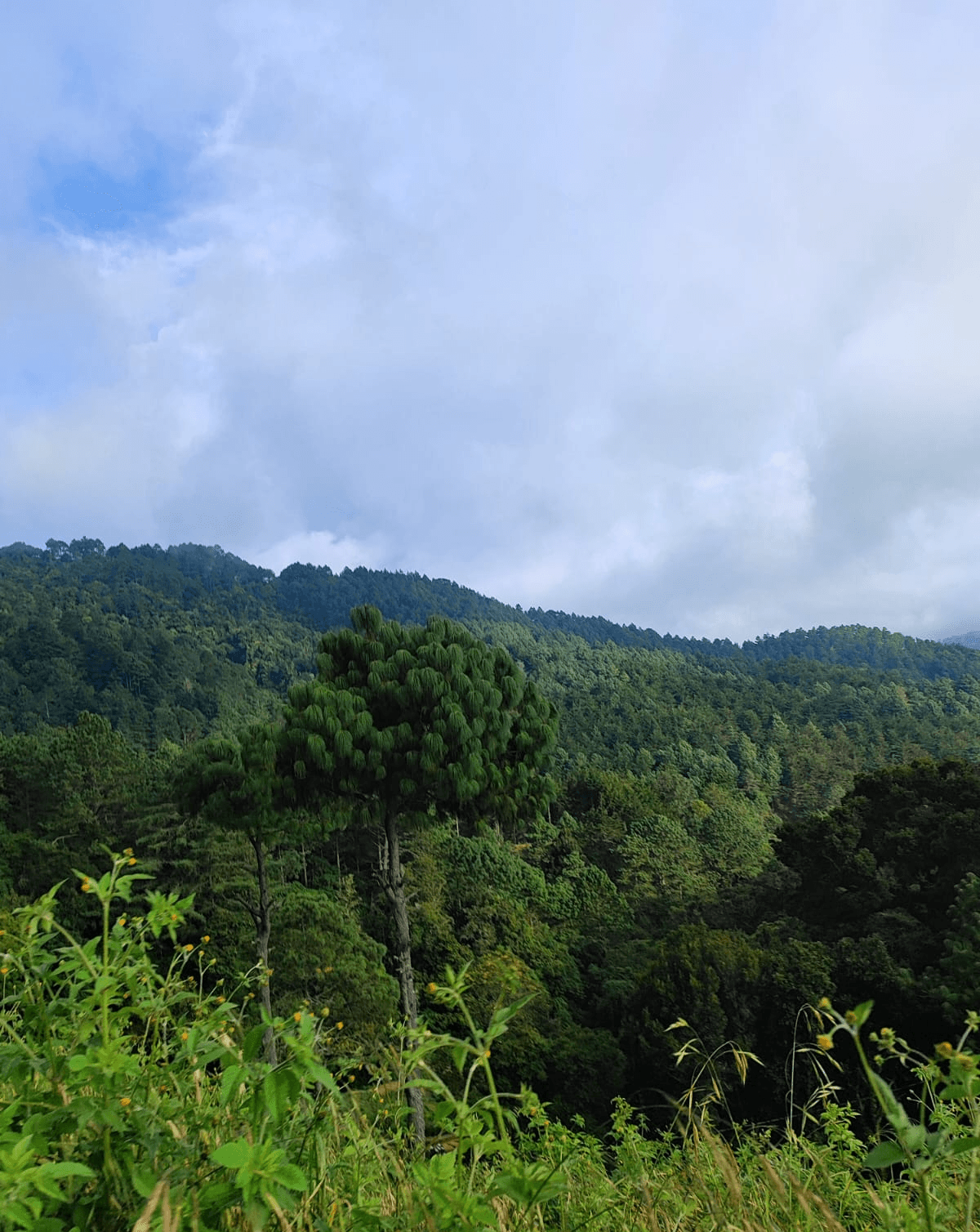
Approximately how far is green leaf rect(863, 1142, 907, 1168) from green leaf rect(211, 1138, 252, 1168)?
689 millimetres

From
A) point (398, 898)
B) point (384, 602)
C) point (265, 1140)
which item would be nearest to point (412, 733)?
point (398, 898)

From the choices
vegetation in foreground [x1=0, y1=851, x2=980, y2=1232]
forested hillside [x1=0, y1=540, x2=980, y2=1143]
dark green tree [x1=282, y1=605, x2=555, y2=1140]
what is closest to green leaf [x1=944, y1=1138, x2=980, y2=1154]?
vegetation in foreground [x1=0, y1=851, x2=980, y2=1232]

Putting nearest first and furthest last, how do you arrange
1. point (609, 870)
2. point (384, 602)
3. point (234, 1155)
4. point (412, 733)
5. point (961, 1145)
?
point (961, 1145) < point (234, 1155) < point (412, 733) < point (609, 870) < point (384, 602)

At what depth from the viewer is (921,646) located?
131 metres

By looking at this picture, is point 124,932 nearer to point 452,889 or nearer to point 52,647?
point 452,889

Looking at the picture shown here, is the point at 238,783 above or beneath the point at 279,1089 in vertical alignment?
above

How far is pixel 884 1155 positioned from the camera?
771mm

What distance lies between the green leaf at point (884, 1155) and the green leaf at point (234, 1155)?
69 cm

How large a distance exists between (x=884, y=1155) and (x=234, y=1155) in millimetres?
723

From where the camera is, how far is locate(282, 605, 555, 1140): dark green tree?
9391 mm

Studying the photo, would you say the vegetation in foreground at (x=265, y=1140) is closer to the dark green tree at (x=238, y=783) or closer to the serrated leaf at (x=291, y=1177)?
the serrated leaf at (x=291, y=1177)

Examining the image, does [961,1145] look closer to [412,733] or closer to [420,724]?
[412,733]

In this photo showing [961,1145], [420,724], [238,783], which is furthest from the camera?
[238,783]

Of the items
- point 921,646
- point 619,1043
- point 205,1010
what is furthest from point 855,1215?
point 921,646
